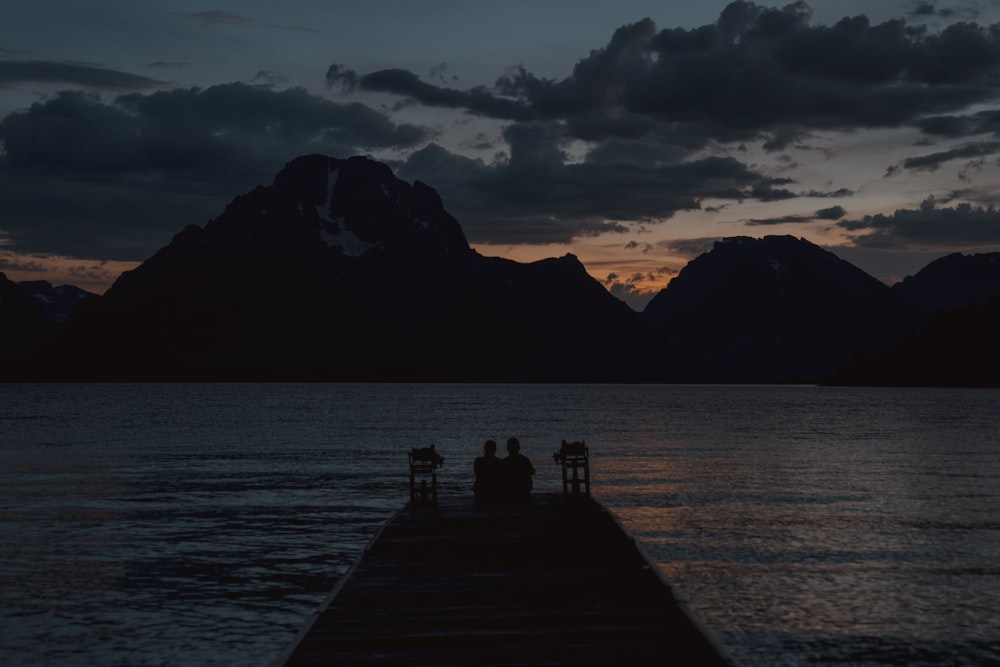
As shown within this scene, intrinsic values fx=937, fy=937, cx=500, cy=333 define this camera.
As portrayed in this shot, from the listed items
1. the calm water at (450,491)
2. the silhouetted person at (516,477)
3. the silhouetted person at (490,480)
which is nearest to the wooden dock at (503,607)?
the calm water at (450,491)

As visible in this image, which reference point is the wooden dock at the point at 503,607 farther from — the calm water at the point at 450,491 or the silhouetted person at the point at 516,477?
the silhouetted person at the point at 516,477

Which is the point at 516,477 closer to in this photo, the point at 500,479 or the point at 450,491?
the point at 500,479

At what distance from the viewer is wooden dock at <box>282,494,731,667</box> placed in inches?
515

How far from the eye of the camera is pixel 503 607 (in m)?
15.6

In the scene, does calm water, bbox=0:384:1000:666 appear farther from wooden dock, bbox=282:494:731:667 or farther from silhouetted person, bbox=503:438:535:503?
silhouetted person, bbox=503:438:535:503

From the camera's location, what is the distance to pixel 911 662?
1683 centimetres

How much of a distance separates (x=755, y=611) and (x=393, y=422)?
3940 inches

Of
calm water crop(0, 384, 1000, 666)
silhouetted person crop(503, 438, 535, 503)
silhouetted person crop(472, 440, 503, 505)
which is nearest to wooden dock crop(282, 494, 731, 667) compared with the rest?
calm water crop(0, 384, 1000, 666)

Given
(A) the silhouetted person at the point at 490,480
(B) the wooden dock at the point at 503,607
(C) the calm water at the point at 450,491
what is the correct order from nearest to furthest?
(B) the wooden dock at the point at 503,607 < (C) the calm water at the point at 450,491 < (A) the silhouetted person at the point at 490,480

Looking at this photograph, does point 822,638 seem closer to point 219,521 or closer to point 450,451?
point 219,521

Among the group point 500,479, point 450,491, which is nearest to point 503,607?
point 500,479

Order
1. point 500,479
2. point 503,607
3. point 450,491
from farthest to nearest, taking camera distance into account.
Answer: point 450,491, point 500,479, point 503,607

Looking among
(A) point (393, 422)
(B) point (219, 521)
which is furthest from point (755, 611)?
(A) point (393, 422)

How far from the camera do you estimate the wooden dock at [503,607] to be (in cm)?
1307
